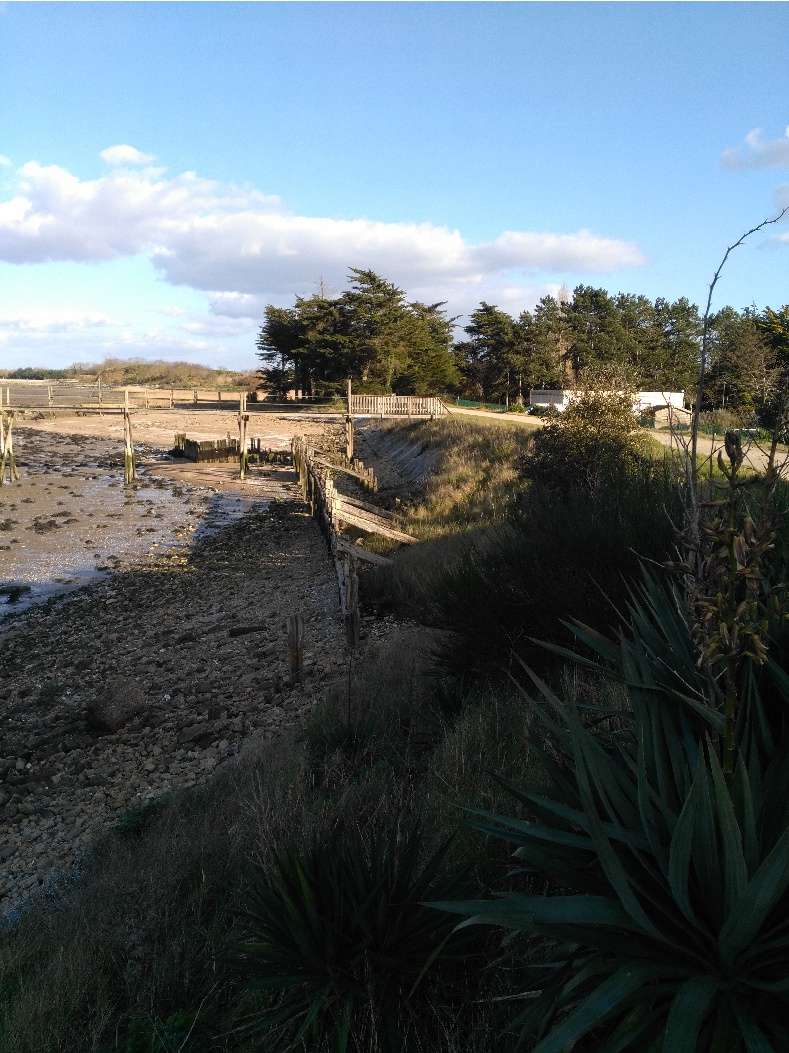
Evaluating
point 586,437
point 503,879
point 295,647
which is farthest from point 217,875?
point 586,437

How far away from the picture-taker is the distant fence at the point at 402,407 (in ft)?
136

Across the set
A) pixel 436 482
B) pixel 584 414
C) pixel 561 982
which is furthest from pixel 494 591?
pixel 436 482

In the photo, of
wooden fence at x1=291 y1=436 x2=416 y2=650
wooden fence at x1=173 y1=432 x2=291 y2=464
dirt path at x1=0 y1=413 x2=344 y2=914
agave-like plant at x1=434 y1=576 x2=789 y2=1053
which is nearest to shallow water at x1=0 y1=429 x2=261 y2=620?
dirt path at x1=0 y1=413 x2=344 y2=914

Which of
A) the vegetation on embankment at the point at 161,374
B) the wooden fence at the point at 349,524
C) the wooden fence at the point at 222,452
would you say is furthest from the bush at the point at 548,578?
the vegetation on embankment at the point at 161,374

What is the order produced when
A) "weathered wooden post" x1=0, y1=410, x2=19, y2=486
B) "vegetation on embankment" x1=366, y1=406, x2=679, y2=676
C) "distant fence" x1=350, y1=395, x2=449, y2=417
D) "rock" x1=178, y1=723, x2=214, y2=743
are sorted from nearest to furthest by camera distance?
"vegetation on embankment" x1=366, y1=406, x2=679, y2=676
"rock" x1=178, y1=723, x2=214, y2=743
"weathered wooden post" x1=0, y1=410, x2=19, y2=486
"distant fence" x1=350, y1=395, x2=449, y2=417

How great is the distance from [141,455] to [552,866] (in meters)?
49.2

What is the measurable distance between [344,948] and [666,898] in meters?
1.48

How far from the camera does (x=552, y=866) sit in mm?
2547

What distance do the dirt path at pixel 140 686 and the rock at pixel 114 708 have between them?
2cm

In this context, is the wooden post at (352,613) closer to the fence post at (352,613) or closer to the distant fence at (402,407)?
the fence post at (352,613)

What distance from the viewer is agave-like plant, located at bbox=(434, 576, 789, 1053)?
2.07 meters

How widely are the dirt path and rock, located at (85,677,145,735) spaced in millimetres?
22

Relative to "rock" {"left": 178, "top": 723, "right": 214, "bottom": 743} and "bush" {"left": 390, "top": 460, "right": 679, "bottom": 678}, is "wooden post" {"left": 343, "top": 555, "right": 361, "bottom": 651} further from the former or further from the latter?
"bush" {"left": 390, "top": 460, "right": 679, "bottom": 678}

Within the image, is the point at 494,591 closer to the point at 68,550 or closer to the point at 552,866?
the point at 552,866
